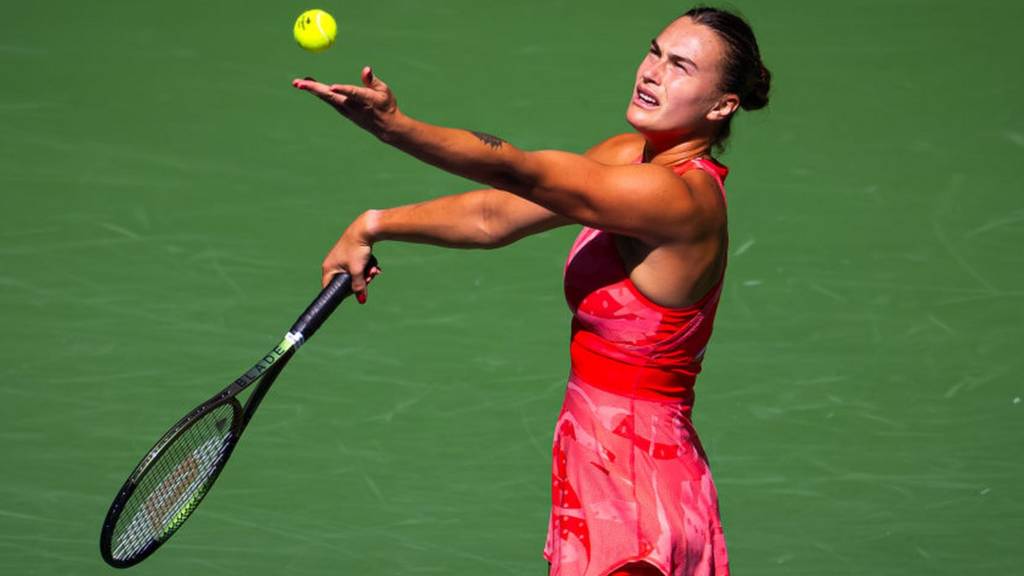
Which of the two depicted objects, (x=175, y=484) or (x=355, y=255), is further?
(x=175, y=484)

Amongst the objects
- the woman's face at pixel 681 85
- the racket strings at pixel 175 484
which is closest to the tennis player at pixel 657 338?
the woman's face at pixel 681 85

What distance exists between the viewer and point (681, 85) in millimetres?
3432

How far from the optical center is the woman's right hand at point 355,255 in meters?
3.76

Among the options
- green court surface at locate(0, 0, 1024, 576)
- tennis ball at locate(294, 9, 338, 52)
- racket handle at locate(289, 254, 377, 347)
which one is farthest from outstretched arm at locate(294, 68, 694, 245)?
green court surface at locate(0, 0, 1024, 576)

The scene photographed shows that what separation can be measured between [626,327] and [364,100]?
0.84 metres

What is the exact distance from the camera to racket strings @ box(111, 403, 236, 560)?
389cm

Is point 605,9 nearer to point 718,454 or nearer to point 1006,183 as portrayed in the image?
point 1006,183

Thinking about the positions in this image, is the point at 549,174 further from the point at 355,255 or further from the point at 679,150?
the point at 355,255

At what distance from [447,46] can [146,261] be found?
1.83 metres

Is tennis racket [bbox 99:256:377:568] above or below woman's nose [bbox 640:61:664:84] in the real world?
below

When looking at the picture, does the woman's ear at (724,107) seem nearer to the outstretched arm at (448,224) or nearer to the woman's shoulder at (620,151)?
the woman's shoulder at (620,151)

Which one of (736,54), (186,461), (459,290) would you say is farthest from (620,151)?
(459,290)

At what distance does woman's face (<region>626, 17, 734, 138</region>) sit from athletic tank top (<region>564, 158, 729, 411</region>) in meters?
0.10

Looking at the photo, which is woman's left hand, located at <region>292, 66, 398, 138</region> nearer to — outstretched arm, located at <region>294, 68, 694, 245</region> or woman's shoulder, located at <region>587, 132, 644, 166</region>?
outstretched arm, located at <region>294, 68, 694, 245</region>
